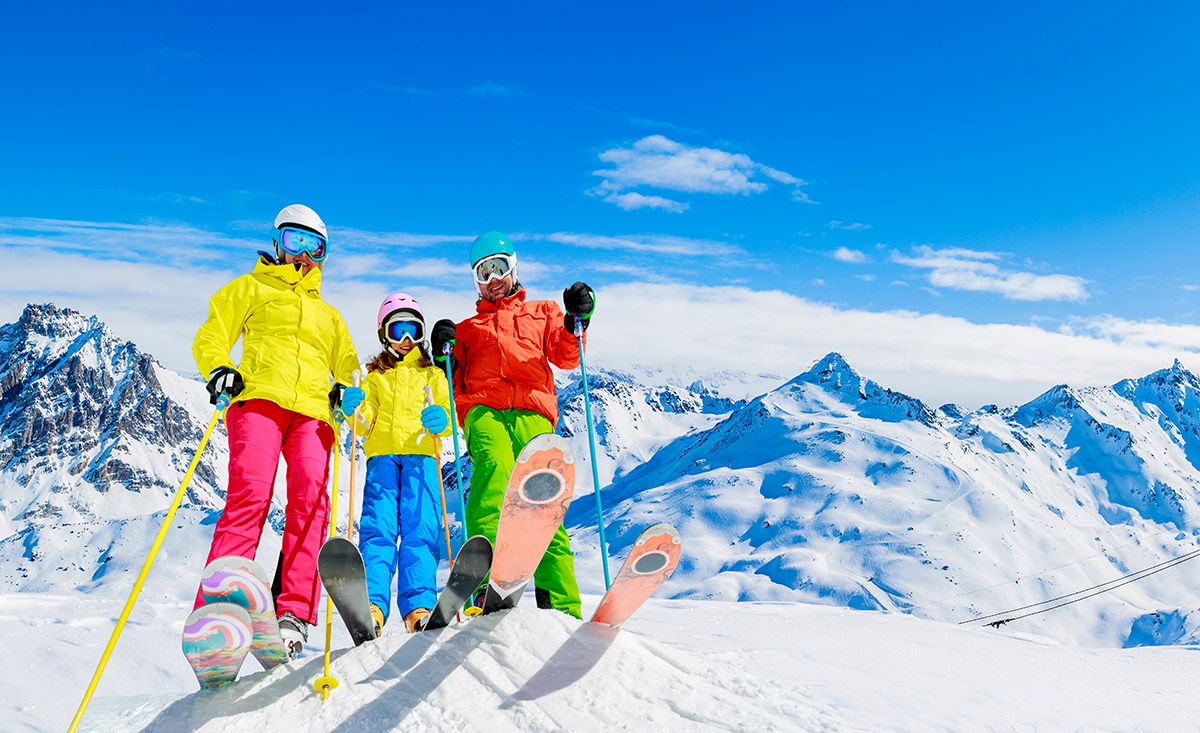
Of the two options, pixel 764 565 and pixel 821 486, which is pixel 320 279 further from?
pixel 821 486

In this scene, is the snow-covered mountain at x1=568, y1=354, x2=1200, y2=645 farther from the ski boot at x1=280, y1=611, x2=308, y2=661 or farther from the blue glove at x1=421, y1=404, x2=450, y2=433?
the ski boot at x1=280, y1=611, x2=308, y2=661

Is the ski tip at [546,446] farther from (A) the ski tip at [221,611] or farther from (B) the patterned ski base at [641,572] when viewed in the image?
(A) the ski tip at [221,611]

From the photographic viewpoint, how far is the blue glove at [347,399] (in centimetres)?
486

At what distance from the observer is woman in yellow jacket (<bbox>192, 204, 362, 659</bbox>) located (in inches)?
165

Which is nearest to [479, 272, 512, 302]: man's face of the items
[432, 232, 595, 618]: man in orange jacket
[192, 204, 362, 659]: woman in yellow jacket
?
[432, 232, 595, 618]: man in orange jacket

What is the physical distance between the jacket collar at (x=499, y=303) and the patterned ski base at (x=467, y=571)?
6.81 feet

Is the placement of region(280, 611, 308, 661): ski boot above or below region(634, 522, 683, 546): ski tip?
below

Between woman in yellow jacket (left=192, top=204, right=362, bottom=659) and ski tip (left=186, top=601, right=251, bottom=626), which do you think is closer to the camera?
ski tip (left=186, top=601, right=251, bottom=626)

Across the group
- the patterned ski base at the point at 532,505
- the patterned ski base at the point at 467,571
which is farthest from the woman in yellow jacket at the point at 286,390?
the patterned ski base at the point at 532,505

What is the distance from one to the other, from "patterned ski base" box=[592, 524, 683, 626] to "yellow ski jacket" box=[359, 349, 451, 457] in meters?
2.07

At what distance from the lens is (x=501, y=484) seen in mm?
4438

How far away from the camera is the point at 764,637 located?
5742mm

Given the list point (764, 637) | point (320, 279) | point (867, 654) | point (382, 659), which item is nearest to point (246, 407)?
point (320, 279)

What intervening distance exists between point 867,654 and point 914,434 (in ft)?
614
